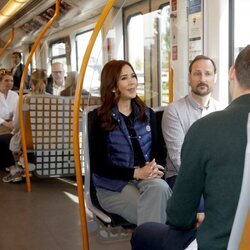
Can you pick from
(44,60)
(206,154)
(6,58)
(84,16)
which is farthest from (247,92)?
(6,58)

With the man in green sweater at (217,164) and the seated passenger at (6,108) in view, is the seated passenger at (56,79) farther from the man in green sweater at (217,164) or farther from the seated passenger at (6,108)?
the man in green sweater at (217,164)

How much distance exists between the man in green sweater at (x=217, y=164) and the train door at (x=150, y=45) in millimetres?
2377

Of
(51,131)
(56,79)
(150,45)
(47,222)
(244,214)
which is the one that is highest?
(150,45)

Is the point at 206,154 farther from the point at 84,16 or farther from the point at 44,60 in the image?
the point at 44,60

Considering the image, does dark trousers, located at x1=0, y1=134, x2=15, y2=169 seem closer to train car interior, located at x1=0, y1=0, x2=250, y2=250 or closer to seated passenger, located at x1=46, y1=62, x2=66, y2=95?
train car interior, located at x1=0, y1=0, x2=250, y2=250

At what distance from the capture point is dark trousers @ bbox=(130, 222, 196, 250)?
1.57m

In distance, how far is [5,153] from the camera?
598 cm

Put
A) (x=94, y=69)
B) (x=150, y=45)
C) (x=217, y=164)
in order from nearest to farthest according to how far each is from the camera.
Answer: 1. (x=217, y=164)
2. (x=94, y=69)
3. (x=150, y=45)

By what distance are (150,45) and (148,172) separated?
1.82 m

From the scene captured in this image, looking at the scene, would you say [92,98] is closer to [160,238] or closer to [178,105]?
[178,105]

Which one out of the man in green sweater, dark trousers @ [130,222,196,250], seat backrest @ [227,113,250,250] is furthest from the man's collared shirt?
seat backrest @ [227,113,250,250]

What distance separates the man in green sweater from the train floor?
1.22 meters

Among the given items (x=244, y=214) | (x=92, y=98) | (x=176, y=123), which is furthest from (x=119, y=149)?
(x=244, y=214)

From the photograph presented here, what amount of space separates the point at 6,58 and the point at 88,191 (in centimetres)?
1011
